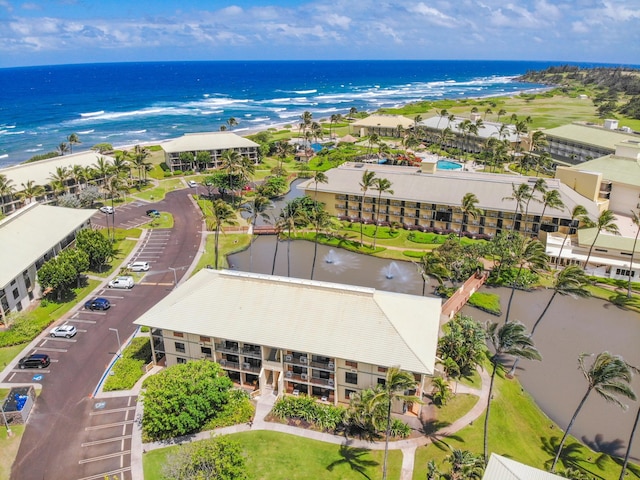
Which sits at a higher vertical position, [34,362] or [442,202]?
[442,202]

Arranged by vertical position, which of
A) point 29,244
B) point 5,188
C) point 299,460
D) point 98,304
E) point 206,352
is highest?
point 5,188

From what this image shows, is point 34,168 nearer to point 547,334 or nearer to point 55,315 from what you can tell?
point 55,315

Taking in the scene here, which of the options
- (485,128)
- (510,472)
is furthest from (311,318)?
(485,128)

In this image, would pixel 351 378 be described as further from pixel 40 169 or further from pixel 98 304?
pixel 40 169

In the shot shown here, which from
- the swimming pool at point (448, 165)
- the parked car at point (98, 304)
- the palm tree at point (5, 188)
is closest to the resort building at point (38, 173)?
the palm tree at point (5, 188)

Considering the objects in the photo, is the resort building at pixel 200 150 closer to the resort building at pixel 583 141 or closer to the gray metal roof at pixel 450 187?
the gray metal roof at pixel 450 187

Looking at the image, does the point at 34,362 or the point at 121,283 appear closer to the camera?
the point at 34,362

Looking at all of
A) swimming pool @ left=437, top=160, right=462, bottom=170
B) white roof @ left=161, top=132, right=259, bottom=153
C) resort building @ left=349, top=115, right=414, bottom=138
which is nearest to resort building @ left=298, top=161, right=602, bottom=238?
swimming pool @ left=437, top=160, right=462, bottom=170

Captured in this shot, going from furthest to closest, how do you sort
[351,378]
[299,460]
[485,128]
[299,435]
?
[485,128], [351,378], [299,435], [299,460]
